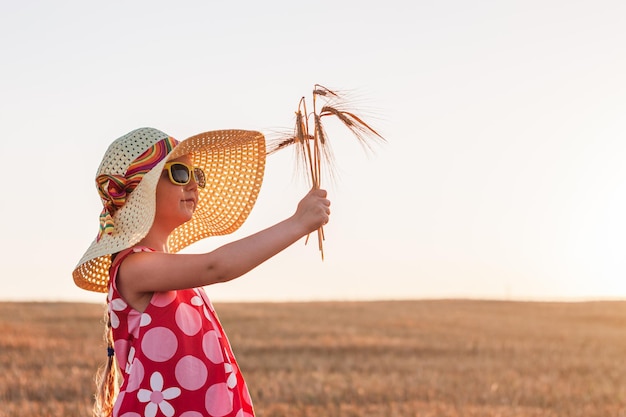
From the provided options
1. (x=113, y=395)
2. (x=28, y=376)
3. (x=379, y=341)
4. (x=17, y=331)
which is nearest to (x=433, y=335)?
(x=379, y=341)

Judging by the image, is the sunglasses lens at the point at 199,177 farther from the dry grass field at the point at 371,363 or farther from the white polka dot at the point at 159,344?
the dry grass field at the point at 371,363

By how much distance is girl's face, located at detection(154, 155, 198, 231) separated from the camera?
11.2 ft

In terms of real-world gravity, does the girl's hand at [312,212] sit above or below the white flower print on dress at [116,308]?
above

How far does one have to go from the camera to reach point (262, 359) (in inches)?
497

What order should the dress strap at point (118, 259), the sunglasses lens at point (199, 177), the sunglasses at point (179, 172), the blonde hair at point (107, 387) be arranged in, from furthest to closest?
the blonde hair at point (107, 387)
the sunglasses lens at point (199, 177)
the sunglasses at point (179, 172)
the dress strap at point (118, 259)

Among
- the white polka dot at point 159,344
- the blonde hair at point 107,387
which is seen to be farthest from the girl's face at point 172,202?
the blonde hair at point 107,387

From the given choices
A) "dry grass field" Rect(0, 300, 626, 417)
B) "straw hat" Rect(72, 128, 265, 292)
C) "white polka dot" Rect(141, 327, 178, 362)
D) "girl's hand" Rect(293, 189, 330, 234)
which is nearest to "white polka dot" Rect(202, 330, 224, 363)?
"white polka dot" Rect(141, 327, 178, 362)

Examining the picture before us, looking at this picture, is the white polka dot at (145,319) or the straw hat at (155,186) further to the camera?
the straw hat at (155,186)

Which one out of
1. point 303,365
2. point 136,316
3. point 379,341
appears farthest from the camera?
point 379,341

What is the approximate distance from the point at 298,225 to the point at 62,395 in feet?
21.4

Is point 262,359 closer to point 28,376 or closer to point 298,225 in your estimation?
point 28,376

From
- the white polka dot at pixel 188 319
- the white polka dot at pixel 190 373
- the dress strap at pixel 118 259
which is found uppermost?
the dress strap at pixel 118 259

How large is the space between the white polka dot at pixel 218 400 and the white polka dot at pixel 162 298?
0.33 meters

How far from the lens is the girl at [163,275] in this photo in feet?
10.3
